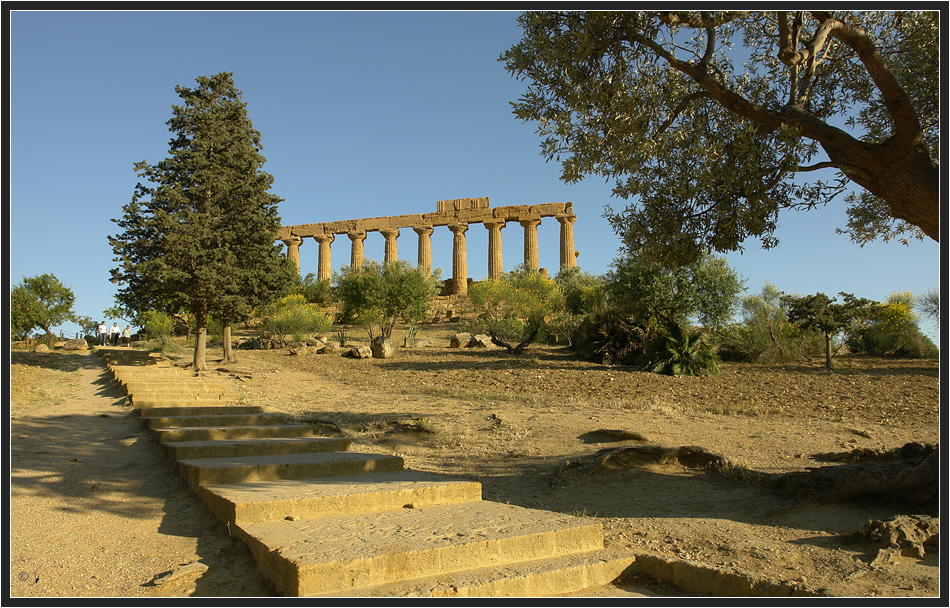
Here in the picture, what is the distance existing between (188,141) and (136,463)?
1269 centimetres

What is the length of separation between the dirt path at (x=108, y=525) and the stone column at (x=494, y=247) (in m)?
36.4

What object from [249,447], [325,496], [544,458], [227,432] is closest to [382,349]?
[227,432]

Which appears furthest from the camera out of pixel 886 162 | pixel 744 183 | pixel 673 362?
pixel 673 362

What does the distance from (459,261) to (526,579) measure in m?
42.3

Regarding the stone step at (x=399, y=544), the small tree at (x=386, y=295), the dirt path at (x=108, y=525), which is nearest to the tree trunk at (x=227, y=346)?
the small tree at (x=386, y=295)

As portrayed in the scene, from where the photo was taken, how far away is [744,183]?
614cm

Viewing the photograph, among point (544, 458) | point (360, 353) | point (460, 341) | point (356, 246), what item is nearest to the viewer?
point (544, 458)

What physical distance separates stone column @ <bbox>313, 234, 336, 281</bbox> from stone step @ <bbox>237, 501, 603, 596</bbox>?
46.3 m

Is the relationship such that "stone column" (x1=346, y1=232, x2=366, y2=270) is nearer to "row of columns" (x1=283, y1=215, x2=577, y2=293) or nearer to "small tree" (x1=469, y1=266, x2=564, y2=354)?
"row of columns" (x1=283, y1=215, x2=577, y2=293)

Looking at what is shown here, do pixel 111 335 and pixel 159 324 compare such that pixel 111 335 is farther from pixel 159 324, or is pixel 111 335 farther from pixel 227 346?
pixel 227 346

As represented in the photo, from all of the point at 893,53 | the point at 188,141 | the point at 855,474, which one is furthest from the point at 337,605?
the point at 188,141

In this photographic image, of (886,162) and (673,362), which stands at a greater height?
(886,162)

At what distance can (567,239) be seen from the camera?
144 feet

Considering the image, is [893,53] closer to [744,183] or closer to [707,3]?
[707,3]
